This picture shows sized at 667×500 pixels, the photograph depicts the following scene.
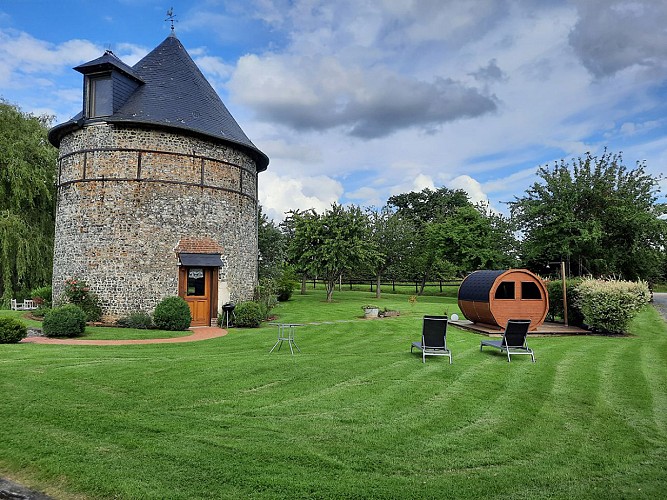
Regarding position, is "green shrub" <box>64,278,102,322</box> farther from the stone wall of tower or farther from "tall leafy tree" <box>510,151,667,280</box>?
"tall leafy tree" <box>510,151,667,280</box>

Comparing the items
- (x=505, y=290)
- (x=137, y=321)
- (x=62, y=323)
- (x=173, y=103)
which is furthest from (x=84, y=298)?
(x=505, y=290)

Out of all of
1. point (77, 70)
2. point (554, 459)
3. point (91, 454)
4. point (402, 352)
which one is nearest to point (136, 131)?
point (77, 70)

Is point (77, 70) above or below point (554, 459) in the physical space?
above

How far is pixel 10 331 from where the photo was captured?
11156 mm

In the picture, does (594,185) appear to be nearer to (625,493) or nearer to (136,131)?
(136,131)

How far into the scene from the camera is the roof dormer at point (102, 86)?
16.2 metres

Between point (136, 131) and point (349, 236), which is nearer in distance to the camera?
point (136, 131)

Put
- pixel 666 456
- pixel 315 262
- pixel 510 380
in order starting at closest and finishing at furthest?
pixel 666 456, pixel 510 380, pixel 315 262

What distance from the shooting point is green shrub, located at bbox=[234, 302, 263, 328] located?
1650cm

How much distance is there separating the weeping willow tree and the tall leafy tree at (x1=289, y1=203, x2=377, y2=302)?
14006 mm

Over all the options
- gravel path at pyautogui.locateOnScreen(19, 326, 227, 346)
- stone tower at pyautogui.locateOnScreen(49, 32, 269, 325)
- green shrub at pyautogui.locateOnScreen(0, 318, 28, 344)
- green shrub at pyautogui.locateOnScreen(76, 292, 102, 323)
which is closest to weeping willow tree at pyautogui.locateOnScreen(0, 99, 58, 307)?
stone tower at pyautogui.locateOnScreen(49, 32, 269, 325)

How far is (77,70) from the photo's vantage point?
1639 centimetres

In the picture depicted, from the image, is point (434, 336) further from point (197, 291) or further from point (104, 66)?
point (104, 66)

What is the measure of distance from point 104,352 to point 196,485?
25.0 ft
